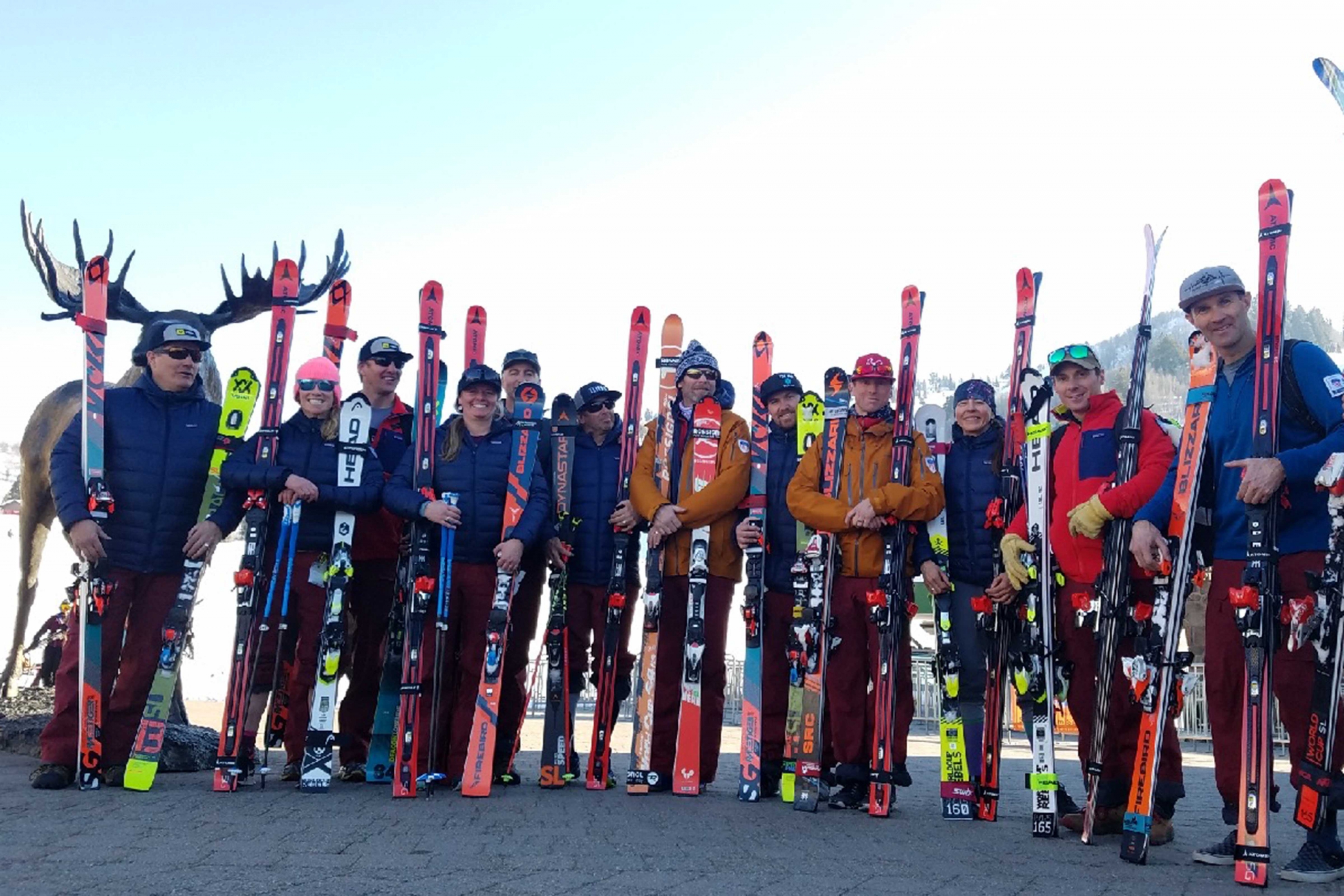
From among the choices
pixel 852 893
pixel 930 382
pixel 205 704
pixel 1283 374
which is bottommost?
pixel 205 704

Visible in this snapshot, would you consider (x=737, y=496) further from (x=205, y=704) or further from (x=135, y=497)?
(x=205, y=704)

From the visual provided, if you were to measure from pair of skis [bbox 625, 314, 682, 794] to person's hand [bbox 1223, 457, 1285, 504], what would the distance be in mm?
3235

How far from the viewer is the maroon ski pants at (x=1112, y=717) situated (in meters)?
4.68

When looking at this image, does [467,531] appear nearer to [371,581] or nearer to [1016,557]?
[371,581]

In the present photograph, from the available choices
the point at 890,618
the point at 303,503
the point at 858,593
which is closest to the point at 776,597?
the point at 858,593

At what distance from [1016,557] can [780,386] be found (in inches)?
83.2

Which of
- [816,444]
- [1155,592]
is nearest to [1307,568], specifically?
[1155,592]

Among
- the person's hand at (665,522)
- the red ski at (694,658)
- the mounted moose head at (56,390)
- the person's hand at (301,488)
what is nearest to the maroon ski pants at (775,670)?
the red ski at (694,658)

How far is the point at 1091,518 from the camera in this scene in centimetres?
472

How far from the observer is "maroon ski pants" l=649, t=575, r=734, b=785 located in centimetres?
611

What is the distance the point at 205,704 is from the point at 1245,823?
15.9m

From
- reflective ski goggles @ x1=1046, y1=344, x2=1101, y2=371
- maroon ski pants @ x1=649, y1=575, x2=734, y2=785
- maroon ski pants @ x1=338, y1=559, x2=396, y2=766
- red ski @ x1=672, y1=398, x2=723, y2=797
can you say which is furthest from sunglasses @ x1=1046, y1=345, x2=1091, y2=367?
maroon ski pants @ x1=338, y1=559, x2=396, y2=766

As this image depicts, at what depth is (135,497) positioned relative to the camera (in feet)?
19.1

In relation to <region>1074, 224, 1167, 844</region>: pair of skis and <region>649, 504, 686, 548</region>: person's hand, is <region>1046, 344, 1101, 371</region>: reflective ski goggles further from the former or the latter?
<region>649, 504, 686, 548</region>: person's hand
